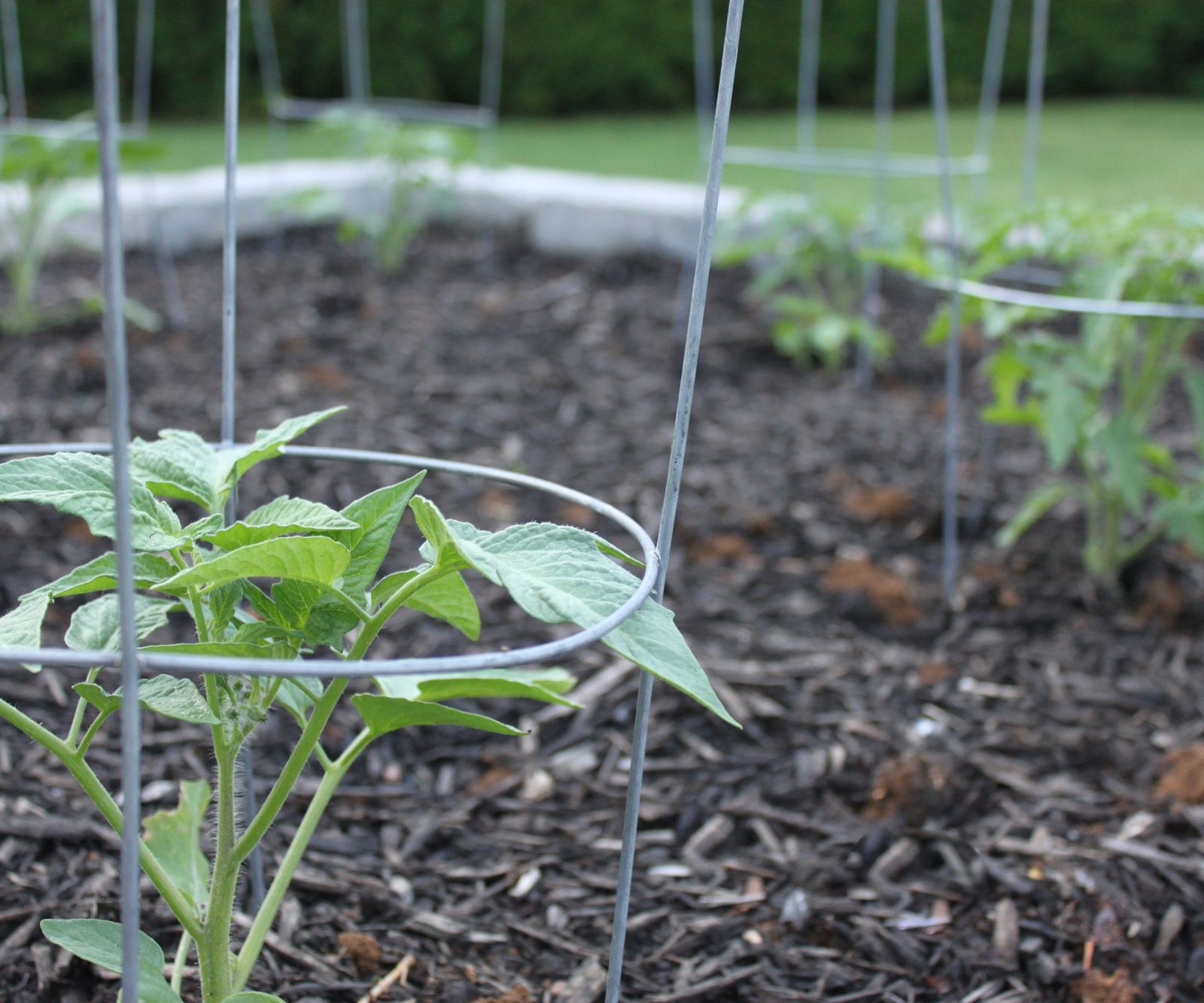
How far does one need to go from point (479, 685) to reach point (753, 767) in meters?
0.90

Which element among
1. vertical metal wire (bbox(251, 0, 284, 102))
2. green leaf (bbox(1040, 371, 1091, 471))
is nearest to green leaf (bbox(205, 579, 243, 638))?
green leaf (bbox(1040, 371, 1091, 471))

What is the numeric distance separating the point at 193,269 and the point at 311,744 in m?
4.19

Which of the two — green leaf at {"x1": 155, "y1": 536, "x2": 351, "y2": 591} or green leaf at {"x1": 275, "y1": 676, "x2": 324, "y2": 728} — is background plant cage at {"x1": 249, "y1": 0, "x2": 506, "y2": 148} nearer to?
green leaf at {"x1": 275, "y1": 676, "x2": 324, "y2": 728}

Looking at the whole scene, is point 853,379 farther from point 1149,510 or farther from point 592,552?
point 592,552

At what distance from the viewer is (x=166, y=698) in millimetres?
938

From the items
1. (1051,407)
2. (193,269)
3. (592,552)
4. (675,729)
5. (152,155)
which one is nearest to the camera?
(592,552)

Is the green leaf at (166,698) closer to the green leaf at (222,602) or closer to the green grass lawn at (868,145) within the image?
the green leaf at (222,602)

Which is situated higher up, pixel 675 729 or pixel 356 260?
pixel 356 260

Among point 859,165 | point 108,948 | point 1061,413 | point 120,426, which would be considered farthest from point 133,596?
point 859,165

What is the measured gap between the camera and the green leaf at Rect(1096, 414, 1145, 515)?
7.26 ft

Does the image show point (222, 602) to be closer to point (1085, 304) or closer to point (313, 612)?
point (313, 612)

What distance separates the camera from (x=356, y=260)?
5.04m

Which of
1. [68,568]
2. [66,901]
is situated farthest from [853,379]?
[66,901]

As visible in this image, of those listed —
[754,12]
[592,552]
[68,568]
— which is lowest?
[68,568]
